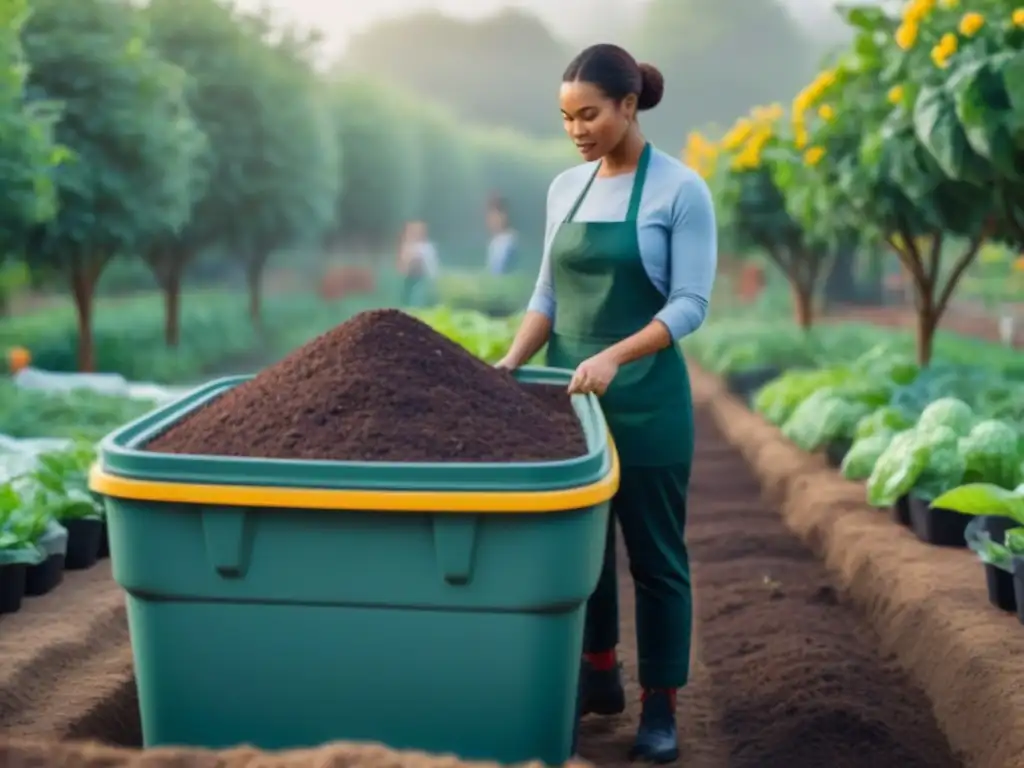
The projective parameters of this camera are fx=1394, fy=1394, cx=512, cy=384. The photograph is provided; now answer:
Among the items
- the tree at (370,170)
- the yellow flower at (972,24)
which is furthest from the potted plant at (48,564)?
the tree at (370,170)

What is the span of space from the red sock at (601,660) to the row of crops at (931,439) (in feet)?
3.82

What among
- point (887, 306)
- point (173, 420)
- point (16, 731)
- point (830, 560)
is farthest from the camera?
point (887, 306)

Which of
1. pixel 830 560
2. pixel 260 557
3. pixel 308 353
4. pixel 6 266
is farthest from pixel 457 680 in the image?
pixel 6 266

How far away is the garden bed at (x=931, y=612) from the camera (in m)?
3.63

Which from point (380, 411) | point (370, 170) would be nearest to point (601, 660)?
point (380, 411)

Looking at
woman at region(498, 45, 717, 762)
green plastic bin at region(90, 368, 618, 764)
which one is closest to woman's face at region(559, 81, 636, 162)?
woman at region(498, 45, 717, 762)

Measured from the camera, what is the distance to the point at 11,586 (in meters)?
4.35

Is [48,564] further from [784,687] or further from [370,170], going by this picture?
[370,170]

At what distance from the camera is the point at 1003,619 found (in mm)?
4227

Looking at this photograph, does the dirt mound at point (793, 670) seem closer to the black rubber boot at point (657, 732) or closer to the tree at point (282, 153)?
the black rubber boot at point (657, 732)

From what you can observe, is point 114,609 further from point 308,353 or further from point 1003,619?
point 1003,619

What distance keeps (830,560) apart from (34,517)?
319cm

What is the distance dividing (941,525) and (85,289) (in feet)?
30.1

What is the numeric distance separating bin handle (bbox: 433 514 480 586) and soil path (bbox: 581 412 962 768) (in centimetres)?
127
